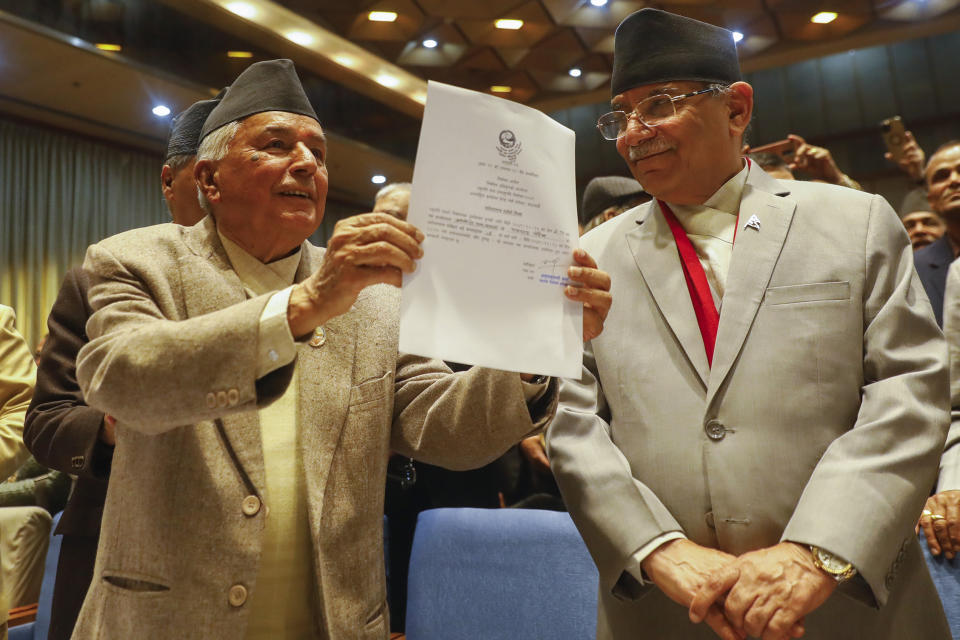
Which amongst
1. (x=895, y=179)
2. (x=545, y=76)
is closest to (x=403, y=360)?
(x=545, y=76)

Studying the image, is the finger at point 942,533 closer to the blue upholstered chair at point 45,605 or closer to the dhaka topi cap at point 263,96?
the dhaka topi cap at point 263,96

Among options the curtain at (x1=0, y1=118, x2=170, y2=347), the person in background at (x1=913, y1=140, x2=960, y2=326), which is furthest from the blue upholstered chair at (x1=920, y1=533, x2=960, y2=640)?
the curtain at (x1=0, y1=118, x2=170, y2=347)

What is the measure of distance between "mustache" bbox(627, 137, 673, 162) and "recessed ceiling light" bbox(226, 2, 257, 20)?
6284 millimetres

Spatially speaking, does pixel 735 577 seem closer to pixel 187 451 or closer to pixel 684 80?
pixel 187 451

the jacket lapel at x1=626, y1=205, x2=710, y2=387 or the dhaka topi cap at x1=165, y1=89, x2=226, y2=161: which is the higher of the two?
the dhaka topi cap at x1=165, y1=89, x2=226, y2=161

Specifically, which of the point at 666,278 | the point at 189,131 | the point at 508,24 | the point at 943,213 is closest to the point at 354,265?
the point at 666,278

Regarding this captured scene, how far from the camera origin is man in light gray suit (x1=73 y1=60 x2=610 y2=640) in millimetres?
1104

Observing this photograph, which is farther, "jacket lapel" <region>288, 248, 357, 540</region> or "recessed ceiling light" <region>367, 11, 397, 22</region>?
"recessed ceiling light" <region>367, 11, 397, 22</region>

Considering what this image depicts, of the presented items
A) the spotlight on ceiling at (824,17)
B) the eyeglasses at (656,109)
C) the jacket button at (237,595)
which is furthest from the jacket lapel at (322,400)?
the spotlight on ceiling at (824,17)

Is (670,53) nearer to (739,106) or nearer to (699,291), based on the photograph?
(739,106)

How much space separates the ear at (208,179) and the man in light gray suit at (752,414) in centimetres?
74

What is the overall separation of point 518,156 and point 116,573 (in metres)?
0.85

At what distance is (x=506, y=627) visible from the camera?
195 centimetres

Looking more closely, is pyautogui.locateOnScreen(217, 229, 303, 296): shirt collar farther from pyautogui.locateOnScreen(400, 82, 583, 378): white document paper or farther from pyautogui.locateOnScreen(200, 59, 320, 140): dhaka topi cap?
pyautogui.locateOnScreen(400, 82, 583, 378): white document paper
